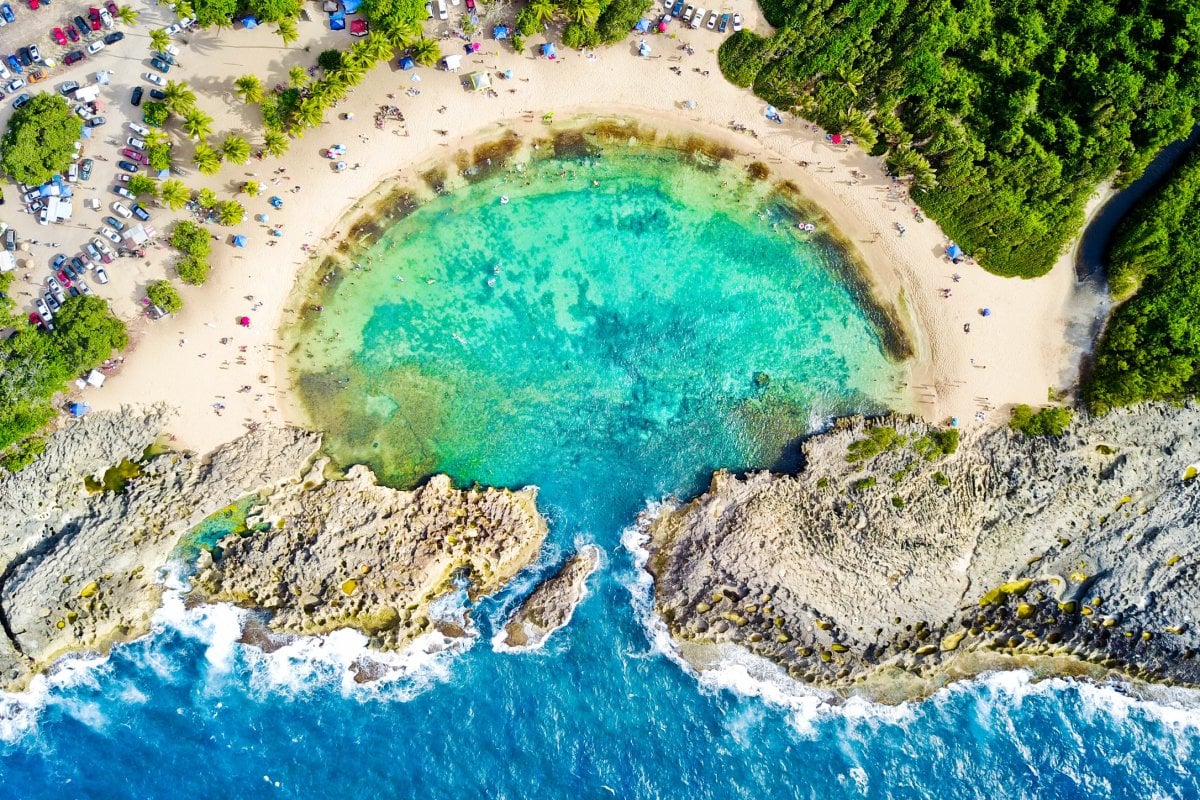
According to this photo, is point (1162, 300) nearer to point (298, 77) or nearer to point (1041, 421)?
point (1041, 421)

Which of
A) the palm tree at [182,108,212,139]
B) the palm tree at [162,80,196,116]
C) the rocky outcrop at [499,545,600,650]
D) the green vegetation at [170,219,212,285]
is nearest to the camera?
the palm tree at [162,80,196,116]

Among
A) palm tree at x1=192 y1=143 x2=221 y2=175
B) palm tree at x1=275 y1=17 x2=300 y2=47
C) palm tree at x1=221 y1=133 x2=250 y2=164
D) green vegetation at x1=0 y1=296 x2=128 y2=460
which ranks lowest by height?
green vegetation at x1=0 y1=296 x2=128 y2=460

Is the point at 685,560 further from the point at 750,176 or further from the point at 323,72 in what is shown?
the point at 323,72

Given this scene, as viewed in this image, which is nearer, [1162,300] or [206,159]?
[206,159]

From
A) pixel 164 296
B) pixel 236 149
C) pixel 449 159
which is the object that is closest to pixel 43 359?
pixel 164 296

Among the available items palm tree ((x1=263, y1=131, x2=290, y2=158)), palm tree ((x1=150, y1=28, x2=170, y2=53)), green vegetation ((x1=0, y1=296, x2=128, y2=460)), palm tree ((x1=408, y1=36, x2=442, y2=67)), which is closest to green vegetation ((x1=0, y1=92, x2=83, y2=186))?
palm tree ((x1=150, y1=28, x2=170, y2=53))

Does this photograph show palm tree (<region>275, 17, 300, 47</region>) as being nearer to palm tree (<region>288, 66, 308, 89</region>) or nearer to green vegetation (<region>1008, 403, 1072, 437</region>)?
palm tree (<region>288, 66, 308, 89</region>)

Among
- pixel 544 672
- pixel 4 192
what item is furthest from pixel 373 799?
pixel 4 192
